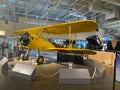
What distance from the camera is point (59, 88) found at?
3.81 meters

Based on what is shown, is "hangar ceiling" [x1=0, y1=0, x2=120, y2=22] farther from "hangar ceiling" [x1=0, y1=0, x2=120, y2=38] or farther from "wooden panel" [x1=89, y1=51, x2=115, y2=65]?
"wooden panel" [x1=89, y1=51, x2=115, y2=65]

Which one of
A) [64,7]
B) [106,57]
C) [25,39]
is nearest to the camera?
[25,39]

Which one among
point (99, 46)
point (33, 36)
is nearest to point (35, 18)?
point (33, 36)

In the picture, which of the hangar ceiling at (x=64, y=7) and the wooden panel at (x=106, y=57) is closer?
the wooden panel at (x=106, y=57)

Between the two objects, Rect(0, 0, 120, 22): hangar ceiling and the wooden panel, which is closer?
the wooden panel

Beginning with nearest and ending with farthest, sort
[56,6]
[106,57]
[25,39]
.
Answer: [25,39] < [106,57] < [56,6]

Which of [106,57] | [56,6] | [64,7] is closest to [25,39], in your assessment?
[56,6]

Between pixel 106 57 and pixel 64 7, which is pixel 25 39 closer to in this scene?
pixel 64 7

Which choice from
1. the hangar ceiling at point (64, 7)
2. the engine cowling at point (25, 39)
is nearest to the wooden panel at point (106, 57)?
the hangar ceiling at point (64, 7)

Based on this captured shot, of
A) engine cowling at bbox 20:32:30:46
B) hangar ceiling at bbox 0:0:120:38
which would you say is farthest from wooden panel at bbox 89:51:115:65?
engine cowling at bbox 20:32:30:46

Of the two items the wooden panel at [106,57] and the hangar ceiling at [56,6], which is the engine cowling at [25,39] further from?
the wooden panel at [106,57]

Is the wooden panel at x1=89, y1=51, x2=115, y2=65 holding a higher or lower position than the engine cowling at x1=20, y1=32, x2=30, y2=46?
lower

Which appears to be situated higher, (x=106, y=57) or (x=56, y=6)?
(x=56, y=6)

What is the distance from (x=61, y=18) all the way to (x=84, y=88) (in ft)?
38.6
